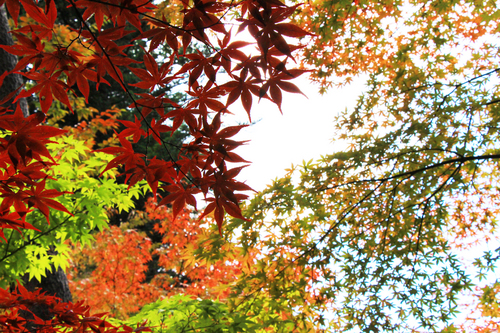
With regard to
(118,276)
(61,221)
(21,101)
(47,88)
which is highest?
(21,101)

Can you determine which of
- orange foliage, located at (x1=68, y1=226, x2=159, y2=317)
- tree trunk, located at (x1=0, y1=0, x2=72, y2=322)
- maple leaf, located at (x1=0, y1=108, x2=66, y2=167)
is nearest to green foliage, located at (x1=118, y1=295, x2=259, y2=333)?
tree trunk, located at (x1=0, y1=0, x2=72, y2=322)

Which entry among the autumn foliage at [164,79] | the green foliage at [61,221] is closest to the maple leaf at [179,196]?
the autumn foliage at [164,79]

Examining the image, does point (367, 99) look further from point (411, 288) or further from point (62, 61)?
point (62, 61)

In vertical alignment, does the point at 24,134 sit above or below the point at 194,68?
below

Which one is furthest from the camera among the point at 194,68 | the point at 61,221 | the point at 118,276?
the point at 118,276

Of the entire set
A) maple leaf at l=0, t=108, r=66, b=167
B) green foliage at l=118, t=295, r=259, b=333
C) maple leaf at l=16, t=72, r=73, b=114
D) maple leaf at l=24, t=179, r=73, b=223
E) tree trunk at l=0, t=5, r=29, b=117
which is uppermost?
tree trunk at l=0, t=5, r=29, b=117

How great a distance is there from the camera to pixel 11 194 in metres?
1.10

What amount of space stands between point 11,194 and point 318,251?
8.03 feet

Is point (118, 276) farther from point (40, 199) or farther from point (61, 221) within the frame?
point (40, 199)

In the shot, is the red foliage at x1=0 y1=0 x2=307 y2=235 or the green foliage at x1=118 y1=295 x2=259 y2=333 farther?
the green foliage at x1=118 y1=295 x2=259 y2=333

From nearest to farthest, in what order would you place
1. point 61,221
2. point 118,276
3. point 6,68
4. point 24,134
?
point 24,134, point 61,221, point 6,68, point 118,276

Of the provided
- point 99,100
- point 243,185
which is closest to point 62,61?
point 243,185

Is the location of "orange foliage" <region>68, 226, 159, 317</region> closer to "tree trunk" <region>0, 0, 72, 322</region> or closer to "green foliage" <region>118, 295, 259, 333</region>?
"tree trunk" <region>0, 0, 72, 322</region>

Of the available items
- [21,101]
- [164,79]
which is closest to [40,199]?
[164,79]
